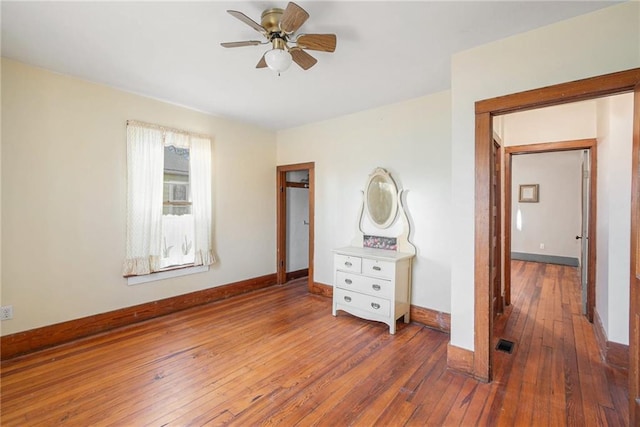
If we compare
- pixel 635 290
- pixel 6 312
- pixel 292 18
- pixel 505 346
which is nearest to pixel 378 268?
pixel 505 346

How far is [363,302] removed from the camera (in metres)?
3.17

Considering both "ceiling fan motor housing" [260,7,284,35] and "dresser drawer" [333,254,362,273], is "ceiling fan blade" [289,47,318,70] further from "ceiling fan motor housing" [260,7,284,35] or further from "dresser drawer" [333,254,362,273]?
"dresser drawer" [333,254,362,273]

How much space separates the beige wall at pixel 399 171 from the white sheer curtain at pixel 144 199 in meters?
2.02

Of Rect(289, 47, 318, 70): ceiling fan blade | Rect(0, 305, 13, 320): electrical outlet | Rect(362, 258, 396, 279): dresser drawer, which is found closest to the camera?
Rect(289, 47, 318, 70): ceiling fan blade

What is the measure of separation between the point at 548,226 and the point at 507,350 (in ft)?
17.0

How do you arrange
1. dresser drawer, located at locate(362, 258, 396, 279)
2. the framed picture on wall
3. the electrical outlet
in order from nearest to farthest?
1. the electrical outlet
2. dresser drawer, located at locate(362, 258, 396, 279)
3. the framed picture on wall

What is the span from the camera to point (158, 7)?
5.73ft

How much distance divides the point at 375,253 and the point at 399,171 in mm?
1013

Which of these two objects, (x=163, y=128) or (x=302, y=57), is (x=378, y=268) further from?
(x=163, y=128)

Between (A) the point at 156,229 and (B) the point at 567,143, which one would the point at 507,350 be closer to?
(B) the point at 567,143

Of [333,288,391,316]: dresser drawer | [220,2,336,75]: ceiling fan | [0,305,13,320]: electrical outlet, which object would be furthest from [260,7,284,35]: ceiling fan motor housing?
[0,305,13,320]: electrical outlet

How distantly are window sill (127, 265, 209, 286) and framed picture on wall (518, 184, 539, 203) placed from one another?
6.98m

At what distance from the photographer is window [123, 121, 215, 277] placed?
3.12m

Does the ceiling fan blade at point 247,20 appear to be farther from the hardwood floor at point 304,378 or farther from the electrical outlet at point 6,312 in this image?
the electrical outlet at point 6,312
